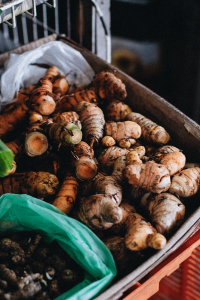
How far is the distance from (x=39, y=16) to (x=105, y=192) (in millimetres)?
Result: 2571

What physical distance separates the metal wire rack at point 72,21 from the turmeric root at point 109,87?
0.46m

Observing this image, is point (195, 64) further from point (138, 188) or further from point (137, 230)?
point (137, 230)

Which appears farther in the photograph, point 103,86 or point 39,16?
point 39,16

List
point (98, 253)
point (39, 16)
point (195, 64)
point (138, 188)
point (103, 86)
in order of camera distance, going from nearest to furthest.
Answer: point (98, 253) < point (138, 188) < point (103, 86) < point (195, 64) < point (39, 16)

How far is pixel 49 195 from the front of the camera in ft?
3.83

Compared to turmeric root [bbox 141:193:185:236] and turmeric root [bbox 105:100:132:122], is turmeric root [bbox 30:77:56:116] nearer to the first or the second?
turmeric root [bbox 105:100:132:122]

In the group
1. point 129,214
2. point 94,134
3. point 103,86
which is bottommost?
point 129,214

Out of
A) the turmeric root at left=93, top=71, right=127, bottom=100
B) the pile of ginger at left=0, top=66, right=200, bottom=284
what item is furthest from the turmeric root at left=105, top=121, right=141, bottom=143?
the turmeric root at left=93, top=71, right=127, bottom=100

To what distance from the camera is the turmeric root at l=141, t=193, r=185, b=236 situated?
1.00 meters

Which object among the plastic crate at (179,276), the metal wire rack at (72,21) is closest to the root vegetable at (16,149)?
the metal wire rack at (72,21)

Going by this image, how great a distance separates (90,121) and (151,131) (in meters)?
0.31

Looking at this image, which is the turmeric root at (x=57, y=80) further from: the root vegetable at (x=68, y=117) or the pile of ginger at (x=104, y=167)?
the root vegetable at (x=68, y=117)

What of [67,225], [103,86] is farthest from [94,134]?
[67,225]

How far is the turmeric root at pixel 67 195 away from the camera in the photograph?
1120 mm
